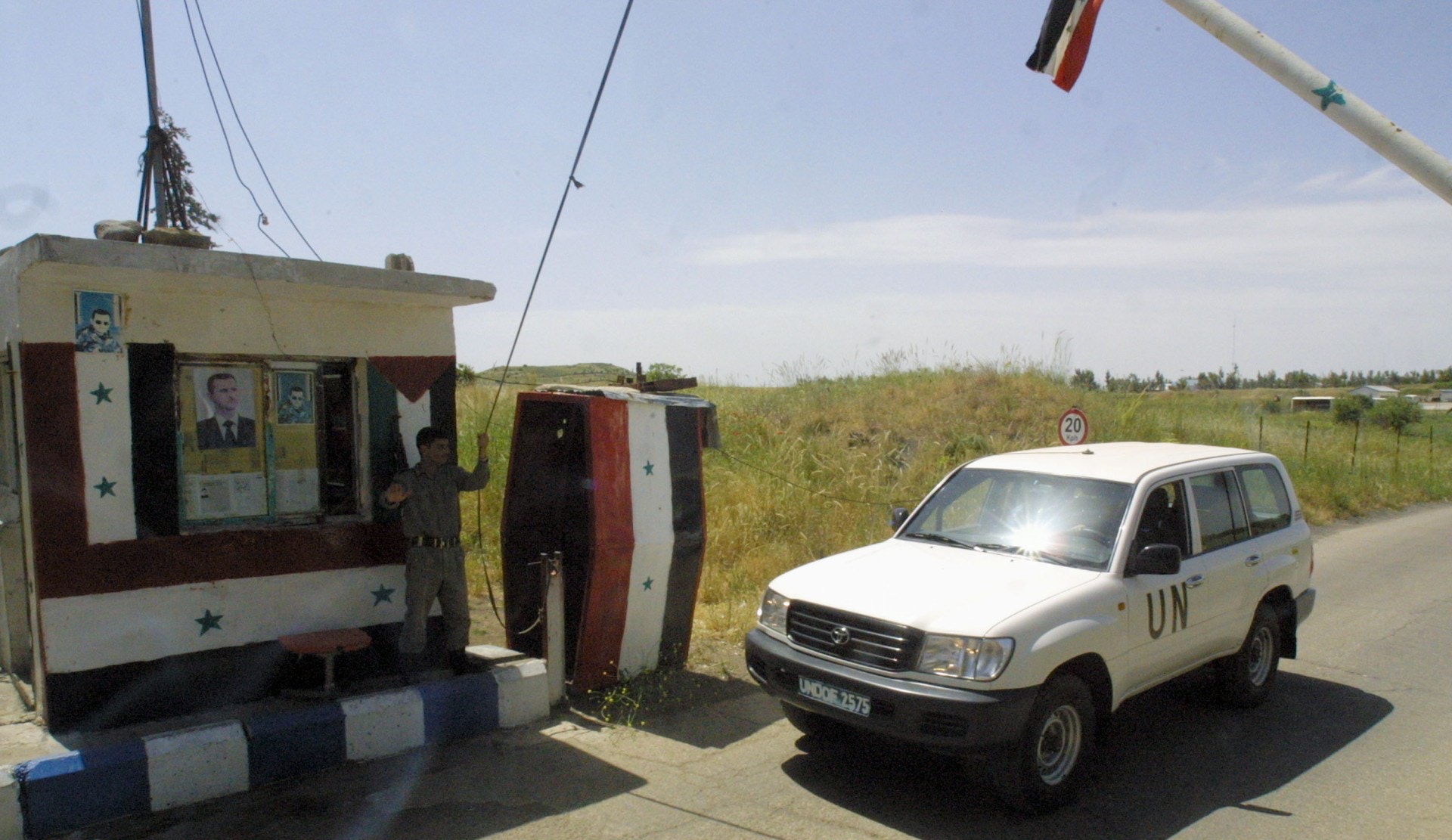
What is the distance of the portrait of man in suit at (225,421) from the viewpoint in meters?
5.66

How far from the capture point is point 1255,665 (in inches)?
251

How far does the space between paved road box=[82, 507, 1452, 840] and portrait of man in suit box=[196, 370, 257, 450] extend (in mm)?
2041

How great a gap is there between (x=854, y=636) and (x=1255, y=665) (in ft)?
10.6

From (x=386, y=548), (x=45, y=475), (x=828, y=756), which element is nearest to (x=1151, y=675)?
(x=828, y=756)

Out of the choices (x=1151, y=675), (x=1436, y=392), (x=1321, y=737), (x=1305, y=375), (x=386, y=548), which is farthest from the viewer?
(x=1305, y=375)

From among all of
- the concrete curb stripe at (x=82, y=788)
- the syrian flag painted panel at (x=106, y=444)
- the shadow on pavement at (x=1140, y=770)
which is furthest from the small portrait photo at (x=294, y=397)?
the shadow on pavement at (x=1140, y=770)

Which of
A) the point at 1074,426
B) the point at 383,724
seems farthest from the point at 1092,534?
the point at 1074,426

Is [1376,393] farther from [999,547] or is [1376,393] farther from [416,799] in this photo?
[416,799]

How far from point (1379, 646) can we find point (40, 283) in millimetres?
9655

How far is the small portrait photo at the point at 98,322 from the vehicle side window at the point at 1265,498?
6.86 metres

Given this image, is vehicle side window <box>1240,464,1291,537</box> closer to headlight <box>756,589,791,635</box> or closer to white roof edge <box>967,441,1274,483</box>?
white roof edge <box>967,441,1274,483</box>

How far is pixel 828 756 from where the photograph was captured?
5.47 metres

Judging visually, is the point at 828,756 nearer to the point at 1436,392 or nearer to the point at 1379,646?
the point at 1379,646

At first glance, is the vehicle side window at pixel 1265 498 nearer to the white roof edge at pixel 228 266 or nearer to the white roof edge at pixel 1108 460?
the white roof edge at pixel 1108 460
